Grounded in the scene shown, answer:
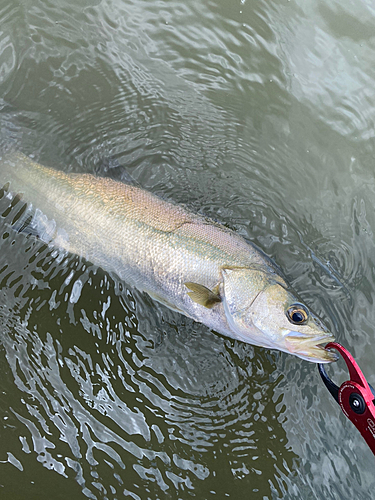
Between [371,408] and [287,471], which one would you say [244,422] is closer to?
[287,471]

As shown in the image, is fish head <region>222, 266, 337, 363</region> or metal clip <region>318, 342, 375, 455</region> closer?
metal clip <region>318, 342, 375, 455</region>

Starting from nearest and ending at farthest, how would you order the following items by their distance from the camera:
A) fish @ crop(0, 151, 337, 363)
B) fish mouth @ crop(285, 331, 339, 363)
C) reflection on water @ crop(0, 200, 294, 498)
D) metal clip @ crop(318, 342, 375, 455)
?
1. metal clip @ crop(318, 342, 375, 455)
2. fish mouth @ crop(285, 331, 339, 363)
3. fish @ crop(0, 151, 337, 363)
4. reflection on water @ crop(0, 200, 294, 498)

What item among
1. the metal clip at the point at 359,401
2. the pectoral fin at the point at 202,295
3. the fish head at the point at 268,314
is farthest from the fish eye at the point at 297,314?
the pectoral fin at the point at 202,295

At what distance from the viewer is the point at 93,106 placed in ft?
13.4

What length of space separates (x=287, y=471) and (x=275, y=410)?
18.6 inches

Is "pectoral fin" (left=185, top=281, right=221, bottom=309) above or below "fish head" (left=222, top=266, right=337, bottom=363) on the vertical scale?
below

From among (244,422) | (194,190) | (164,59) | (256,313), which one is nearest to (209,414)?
(244,422)

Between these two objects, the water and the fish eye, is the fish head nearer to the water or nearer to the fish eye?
the fish eye

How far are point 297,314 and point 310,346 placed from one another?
0.23 meters

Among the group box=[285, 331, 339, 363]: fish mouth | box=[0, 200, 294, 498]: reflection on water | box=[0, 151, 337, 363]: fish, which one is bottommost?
box=[0, 200, 294, 498]: reflection on water

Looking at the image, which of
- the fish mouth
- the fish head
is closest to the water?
the fish head

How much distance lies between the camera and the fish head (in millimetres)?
2938

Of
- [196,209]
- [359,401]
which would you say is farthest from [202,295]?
[359,401]

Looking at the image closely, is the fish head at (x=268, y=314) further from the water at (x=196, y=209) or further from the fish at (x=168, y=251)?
the water at (x=196, y=209)
